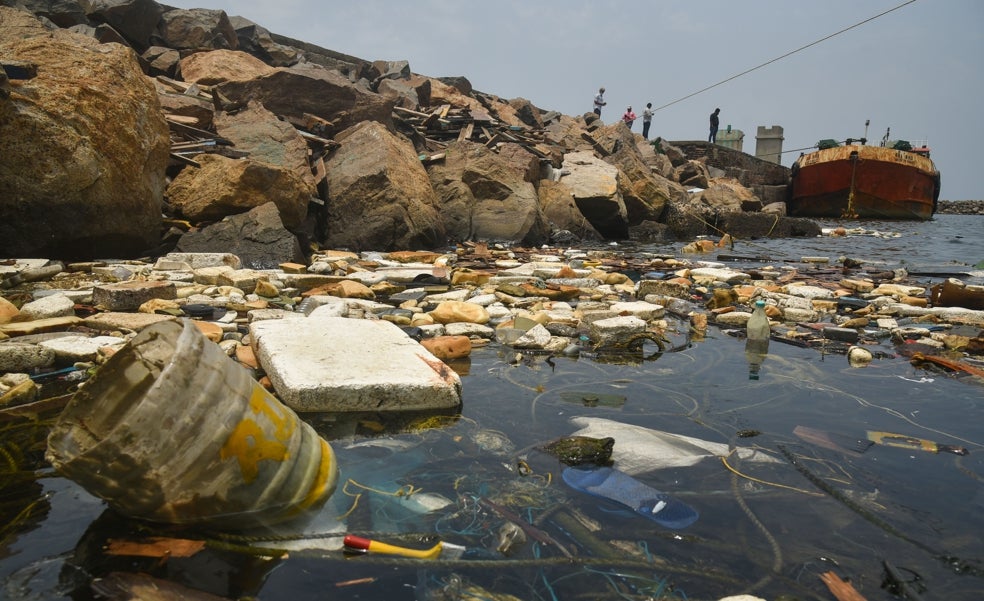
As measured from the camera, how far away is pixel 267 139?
952cm

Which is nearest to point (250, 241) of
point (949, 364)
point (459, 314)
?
point (459, 314)

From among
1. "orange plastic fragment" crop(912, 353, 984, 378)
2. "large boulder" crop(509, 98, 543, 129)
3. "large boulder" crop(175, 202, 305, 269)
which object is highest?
"large boulder" crop(509, 98, 543, 129)

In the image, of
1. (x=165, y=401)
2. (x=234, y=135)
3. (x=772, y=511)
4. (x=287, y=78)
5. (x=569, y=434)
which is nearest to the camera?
(x=165, y=401)

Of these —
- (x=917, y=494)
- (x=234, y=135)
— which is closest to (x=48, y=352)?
(x=917, y=494)

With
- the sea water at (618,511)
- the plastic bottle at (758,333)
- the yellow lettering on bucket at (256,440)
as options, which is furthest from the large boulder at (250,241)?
the yellow lettering on bucket at (256,440)

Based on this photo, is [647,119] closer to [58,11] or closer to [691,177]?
[691,177]

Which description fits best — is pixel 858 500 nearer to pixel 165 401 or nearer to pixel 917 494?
pixel 917 494

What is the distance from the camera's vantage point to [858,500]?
203cm

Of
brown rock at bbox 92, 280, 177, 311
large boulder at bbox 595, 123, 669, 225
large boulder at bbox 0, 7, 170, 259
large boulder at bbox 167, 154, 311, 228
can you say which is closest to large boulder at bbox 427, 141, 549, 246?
large boulder at bbox 167, 154, 311, 228

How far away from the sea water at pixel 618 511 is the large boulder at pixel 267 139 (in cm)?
680

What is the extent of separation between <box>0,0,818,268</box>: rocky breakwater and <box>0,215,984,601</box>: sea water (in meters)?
5.18

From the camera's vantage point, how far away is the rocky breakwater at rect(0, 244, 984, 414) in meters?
2.71

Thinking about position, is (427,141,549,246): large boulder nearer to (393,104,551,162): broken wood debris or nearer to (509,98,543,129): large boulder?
(393,104,551,162): broken wood debris

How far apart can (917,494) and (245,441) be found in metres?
2.18
